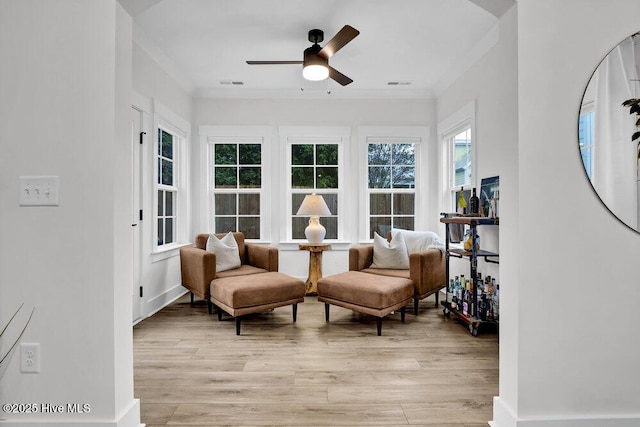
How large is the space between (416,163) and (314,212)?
5.36ft

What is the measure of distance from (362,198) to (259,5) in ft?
8.86

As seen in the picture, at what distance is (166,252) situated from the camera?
396cm

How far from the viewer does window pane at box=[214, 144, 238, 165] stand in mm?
4879

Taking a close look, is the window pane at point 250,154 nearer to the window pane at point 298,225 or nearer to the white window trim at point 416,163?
the window pane at point 298,225

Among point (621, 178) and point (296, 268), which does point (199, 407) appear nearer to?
point (621, 178)

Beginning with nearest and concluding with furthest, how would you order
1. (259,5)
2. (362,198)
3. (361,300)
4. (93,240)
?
(93,240), (259,5), (361,300), (362,198)

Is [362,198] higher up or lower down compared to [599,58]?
lower down

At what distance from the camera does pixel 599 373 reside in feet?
5.30

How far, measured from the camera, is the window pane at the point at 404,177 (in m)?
4.96

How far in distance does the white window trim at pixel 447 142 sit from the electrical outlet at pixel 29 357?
3.68 m


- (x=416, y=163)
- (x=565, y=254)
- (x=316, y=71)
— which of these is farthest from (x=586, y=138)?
(x=416, y=163)

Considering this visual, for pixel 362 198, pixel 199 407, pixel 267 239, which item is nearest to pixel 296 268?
pixel 267 239

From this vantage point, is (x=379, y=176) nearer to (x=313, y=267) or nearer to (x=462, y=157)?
(x=462, y=157)

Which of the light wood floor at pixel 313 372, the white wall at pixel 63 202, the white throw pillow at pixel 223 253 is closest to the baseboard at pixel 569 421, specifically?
the light wood floor at pixel 313 372
